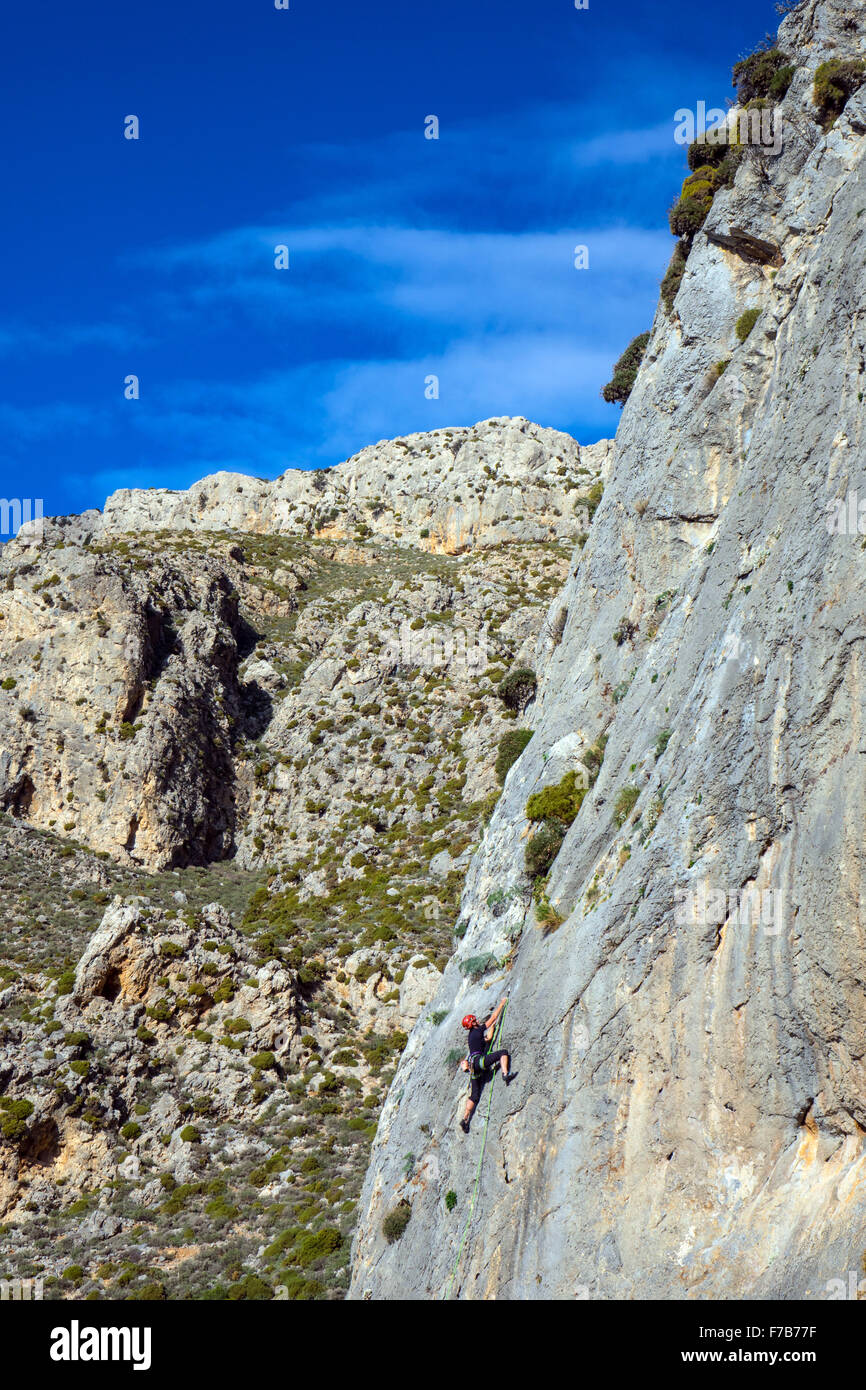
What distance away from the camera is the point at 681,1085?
1728 cm

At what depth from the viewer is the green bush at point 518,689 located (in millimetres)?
60906

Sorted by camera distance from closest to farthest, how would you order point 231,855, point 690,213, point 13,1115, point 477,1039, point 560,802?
point 477,1039, point 560,802, point 690,213, point 13,1115, point 231,855

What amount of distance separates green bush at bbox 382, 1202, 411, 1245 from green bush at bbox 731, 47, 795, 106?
35.9 meters

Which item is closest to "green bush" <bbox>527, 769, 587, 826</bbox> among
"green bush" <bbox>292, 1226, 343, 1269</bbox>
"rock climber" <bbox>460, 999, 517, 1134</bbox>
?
"rock climber" <bbox>460, 999, 517, 1134</bbox>

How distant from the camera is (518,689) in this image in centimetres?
6106

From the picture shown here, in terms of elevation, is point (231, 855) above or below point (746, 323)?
below

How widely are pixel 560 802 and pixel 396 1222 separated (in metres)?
12.0

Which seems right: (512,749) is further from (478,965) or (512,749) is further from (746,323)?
(746,323)

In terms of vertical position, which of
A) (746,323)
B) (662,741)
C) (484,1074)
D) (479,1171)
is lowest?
(479,1171)

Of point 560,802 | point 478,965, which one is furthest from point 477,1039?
point 560,802

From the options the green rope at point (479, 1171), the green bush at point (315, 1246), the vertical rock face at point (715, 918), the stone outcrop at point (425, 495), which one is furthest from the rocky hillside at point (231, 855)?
the vertical rock face at point (715, 918)

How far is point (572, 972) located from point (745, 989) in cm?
497

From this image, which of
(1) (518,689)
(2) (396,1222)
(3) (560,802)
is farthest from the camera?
(1) (518,689)

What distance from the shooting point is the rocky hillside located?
37000 mm
